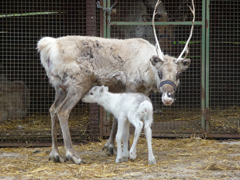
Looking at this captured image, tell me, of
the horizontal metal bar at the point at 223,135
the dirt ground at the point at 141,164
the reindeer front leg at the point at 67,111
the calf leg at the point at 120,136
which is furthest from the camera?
the horizontal metal bar at the point at 223,135

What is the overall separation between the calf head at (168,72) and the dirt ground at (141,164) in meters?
0.99

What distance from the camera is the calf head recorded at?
5.19 metres

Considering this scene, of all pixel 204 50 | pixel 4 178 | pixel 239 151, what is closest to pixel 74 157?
pixel 4 178

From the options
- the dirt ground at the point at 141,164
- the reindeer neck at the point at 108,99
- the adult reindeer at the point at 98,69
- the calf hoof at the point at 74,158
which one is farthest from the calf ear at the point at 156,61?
the calf hoof at the point at 74,158

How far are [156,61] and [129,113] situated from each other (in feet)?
3.03

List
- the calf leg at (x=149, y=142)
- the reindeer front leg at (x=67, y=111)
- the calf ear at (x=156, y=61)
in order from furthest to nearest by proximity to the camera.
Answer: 1. the calf ear at (x=156, y=61)
2. the reindeer front leg at (x=67, y=111)
3. the calf leg at (x=149, y=142)

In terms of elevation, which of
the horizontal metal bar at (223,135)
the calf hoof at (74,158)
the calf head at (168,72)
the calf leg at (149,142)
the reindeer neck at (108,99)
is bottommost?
the horizontal metal bar at (223,135)

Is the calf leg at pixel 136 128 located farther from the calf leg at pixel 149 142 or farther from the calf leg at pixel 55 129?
the calf leg at pixel 55 129

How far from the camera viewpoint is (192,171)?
4.57 m

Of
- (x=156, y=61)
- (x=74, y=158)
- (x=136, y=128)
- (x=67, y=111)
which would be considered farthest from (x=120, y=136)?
(x=156, y=61)

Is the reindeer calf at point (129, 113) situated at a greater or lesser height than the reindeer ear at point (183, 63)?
lesser

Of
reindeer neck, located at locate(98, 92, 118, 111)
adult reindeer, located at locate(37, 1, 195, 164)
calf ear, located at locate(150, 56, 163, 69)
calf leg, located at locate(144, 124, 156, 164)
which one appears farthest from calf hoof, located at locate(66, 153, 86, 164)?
calf ear, located at locate(150, 56, 163, 69)

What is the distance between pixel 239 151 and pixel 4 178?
3645 millimetres

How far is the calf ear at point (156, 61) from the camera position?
537cm
